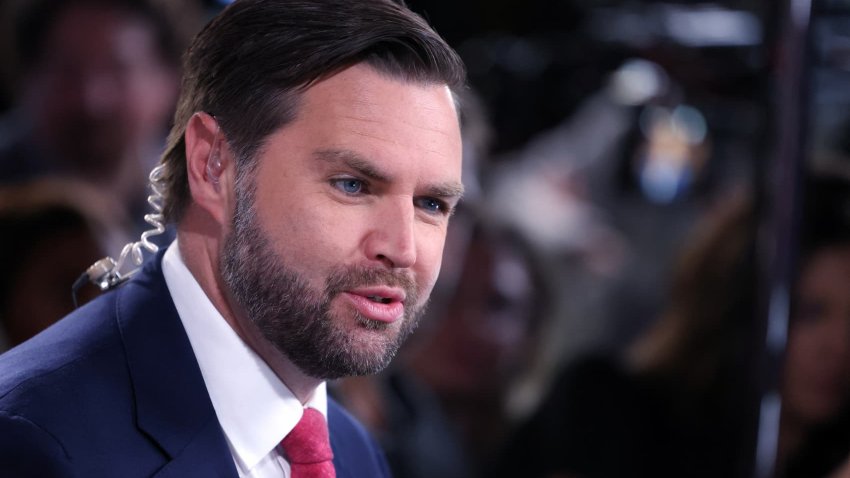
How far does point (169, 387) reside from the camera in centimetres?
100

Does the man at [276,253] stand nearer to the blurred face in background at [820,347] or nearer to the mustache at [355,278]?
the mustache at [355,278]

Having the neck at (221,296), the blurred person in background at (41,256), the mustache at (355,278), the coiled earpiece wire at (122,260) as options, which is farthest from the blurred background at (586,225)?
the mustache at (355,278)

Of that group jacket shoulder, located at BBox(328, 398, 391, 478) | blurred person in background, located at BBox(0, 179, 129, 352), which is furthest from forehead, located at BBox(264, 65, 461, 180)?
blurred person in background, located at BBox(0, 179, 129, 352)

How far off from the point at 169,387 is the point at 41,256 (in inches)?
38.2

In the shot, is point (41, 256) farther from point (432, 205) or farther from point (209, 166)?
point (432, 205)

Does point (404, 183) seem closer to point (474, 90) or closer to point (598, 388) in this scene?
point (598, 388)

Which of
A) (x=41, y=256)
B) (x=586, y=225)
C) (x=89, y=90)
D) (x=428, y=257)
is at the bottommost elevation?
(x=586, y=225)

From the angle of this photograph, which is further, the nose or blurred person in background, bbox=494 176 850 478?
blurred person in background, bbox=494 176 850 478

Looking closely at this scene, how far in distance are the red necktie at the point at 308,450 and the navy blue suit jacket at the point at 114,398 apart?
8cm

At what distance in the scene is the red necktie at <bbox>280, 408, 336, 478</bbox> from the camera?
107cm

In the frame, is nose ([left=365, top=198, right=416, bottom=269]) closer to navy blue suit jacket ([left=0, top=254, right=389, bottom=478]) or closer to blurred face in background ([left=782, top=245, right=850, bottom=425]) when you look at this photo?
navy blue suit jacket ([left=0, top=254, right=389, bottom=478])

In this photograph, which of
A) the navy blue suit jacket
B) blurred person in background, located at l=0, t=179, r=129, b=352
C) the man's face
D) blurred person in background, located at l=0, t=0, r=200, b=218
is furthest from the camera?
blurred person in background, located at l=0, t=0, r=200, b=218

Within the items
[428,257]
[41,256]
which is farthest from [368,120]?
[41,256]

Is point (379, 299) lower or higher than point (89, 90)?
higher
